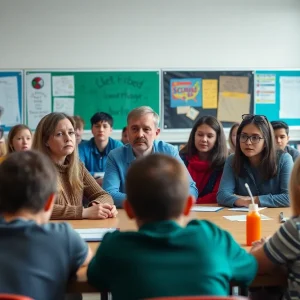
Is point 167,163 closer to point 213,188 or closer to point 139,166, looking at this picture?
point 139,166

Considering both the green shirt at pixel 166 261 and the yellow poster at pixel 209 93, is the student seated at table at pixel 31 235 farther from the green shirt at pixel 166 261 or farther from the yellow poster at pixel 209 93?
the yellow poster at pixel 209 93

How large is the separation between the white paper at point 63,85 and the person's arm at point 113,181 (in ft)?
9.81

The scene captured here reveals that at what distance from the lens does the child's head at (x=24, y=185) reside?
1570 mm

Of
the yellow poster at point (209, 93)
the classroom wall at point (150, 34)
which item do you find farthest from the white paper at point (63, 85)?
the yellow poster at point (209, 93)

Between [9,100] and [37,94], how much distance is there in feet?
1.14

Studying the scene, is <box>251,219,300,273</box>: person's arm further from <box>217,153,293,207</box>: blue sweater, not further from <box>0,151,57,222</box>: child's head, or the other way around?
<box>217,153,293,207</box>: blue sweater

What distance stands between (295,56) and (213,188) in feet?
11.5

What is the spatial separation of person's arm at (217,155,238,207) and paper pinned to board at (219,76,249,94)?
3.15 meters

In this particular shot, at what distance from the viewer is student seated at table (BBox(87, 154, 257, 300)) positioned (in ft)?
4.78

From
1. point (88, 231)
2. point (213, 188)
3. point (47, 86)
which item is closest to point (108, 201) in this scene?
point (88, 231)

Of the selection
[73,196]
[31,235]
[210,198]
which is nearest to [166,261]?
[31,235]

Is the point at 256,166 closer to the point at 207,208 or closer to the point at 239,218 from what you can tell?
the point at 207,208

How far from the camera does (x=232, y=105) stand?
257 inches

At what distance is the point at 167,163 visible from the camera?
1.58 m
